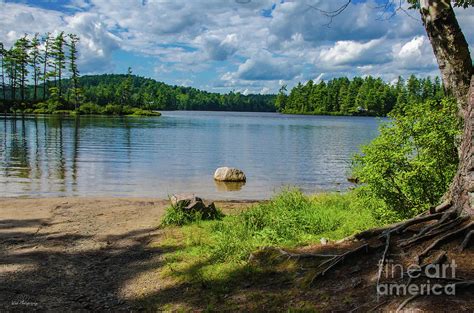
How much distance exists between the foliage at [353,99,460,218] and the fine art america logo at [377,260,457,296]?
286 centimetres

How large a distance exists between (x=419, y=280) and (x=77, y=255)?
7214 millimetres

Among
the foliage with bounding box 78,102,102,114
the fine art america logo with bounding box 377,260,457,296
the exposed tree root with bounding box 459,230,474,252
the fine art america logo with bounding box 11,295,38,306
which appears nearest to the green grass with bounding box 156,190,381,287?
the fine art america logo with bounding box 11,295,38,306

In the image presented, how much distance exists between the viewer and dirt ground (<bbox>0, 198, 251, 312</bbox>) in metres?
7.02

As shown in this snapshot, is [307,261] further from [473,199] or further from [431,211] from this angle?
[473,199]

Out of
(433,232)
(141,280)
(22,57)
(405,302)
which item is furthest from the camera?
(22,57)

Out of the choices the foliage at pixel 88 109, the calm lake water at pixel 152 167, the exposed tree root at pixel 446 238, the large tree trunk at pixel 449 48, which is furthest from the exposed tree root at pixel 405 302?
the foliage at pixel 88 109

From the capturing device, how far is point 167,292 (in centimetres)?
711

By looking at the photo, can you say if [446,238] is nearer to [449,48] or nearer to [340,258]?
[340,258]

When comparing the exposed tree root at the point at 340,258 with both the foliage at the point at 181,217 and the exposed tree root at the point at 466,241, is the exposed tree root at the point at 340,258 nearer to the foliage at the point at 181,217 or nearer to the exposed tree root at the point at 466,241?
the exposed tree root at the point at 466,241

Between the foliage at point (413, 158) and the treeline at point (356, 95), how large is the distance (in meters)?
146

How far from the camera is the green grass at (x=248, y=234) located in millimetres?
7762

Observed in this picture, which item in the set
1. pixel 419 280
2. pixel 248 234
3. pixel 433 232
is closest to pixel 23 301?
pixel 248 234

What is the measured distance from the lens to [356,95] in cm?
16975

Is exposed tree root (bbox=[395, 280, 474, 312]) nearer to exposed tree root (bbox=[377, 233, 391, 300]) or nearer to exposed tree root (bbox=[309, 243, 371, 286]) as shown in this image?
exposed tree root (bbox=[377, 233, 391, 300])
